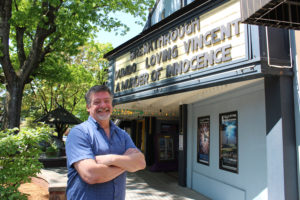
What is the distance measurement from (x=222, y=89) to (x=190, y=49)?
1.22 metres

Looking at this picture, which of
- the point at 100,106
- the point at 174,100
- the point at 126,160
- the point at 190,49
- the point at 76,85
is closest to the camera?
the point at 126,160

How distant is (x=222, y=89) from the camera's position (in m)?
5.59

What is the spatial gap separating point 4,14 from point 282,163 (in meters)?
10.7

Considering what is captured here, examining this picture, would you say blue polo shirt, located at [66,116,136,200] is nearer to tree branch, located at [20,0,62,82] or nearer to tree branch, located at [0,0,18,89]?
tree branch, located at [0,0,18,89]

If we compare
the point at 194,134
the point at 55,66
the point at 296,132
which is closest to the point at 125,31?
the point at 55,66

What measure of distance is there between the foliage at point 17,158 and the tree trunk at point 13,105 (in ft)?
18.5

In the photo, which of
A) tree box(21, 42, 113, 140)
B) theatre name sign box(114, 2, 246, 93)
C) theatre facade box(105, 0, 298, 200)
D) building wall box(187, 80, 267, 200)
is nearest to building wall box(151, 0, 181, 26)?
theatre facade box(105, 0, 298, 200)

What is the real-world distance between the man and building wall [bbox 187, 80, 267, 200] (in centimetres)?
391

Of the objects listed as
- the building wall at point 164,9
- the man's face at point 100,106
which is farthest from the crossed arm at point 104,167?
the building wall at point 164,9

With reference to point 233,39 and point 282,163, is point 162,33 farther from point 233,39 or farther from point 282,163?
point 282,163

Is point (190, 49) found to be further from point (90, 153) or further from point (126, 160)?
point (90, 153)

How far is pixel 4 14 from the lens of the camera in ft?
31.1

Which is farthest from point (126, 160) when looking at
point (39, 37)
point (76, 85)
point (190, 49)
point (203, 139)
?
point (76, 85)

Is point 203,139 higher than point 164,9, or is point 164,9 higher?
point 164,9
